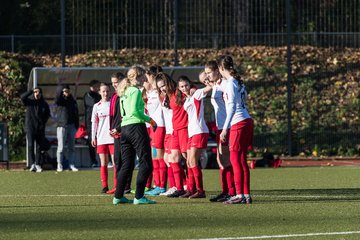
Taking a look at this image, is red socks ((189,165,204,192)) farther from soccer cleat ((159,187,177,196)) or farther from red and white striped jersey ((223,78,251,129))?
red and white striped jersey ((223,78,251,129))

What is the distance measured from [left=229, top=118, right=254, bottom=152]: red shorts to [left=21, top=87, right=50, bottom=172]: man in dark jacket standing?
1127 centimetres

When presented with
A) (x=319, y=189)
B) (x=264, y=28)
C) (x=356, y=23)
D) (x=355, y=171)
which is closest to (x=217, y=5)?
(x=264, y=28)

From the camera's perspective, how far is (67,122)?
25.3 metres

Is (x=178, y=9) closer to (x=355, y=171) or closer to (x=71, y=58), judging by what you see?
(x=71, y=58)

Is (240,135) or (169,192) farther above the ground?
(240,135)

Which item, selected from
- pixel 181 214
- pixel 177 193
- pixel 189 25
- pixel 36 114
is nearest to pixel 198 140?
pixel 177 193

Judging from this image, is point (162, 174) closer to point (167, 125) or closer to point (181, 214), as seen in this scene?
point (167, 125)

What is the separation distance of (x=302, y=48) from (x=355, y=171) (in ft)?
36.3

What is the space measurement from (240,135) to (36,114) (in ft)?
37.7

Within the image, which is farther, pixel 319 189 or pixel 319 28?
pixel 319 28

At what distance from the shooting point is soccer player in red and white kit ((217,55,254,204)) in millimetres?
14523

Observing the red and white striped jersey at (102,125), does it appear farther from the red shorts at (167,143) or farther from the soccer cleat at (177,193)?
the soccer cleat at (177,193)

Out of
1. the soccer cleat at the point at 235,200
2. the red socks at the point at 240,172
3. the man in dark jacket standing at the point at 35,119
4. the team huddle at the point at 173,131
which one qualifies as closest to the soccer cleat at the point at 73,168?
the man in dark jacket standing at the point at 35,119

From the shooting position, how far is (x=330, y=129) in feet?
99.3
